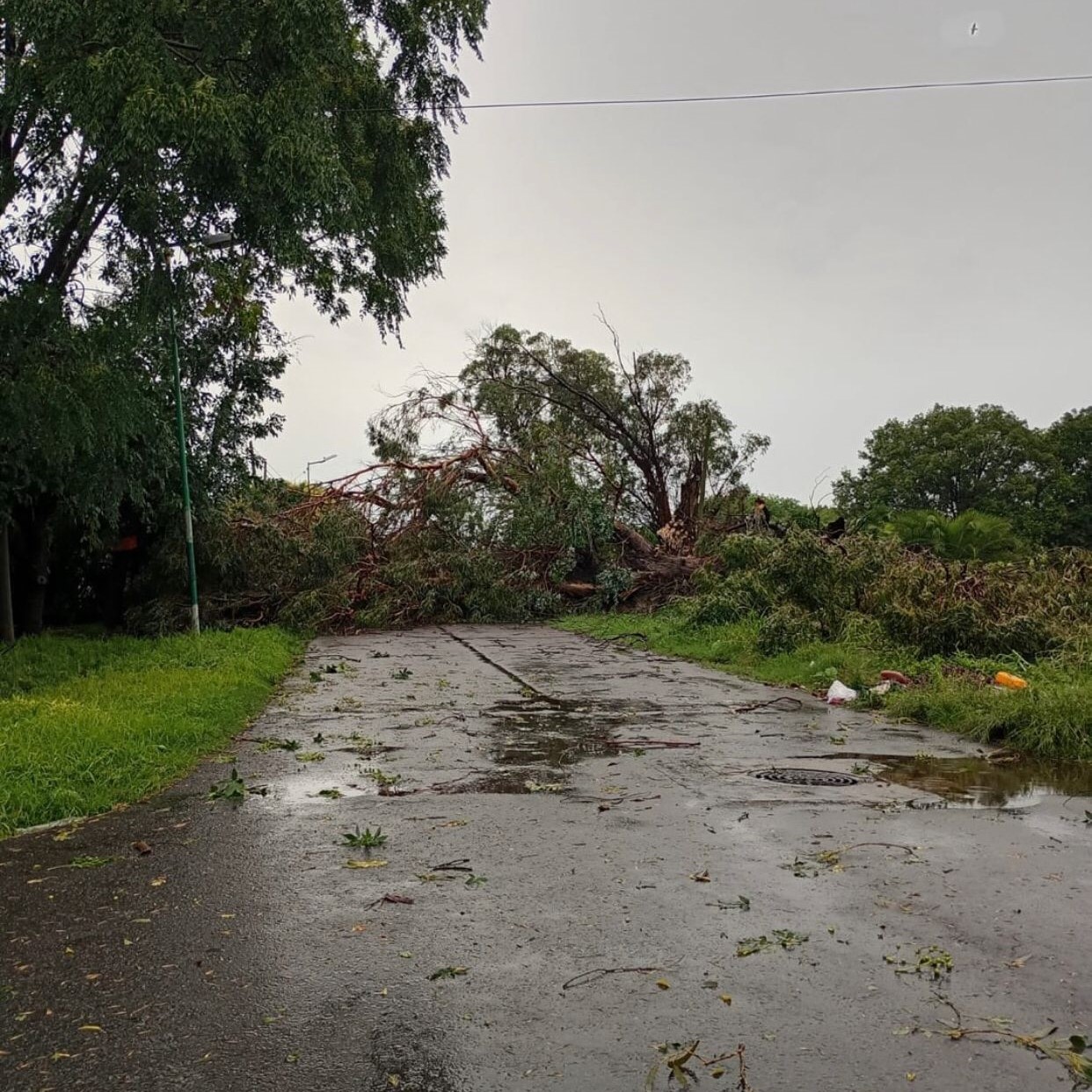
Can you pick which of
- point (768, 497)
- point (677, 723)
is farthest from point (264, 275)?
point (768, 497)

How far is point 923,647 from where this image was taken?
1091 cm

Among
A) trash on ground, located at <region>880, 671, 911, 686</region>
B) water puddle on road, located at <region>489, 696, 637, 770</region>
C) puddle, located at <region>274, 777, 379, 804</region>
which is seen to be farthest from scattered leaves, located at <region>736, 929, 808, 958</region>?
trash on ground, located at <region>880, 671, 911, 686</region>

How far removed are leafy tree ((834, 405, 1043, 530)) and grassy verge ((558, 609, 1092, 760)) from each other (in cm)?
3436

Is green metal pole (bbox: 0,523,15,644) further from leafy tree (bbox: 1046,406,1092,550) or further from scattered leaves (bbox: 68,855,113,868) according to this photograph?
leafy tree (bbox: 1046,406,1092,550)

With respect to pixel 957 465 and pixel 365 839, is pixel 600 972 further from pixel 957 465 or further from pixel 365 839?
pixel 957 465

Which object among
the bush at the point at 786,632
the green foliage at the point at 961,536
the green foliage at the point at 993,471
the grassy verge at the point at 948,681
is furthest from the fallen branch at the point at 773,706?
the green foliage at the point at 993,471

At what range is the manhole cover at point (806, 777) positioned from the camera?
6.05 metres

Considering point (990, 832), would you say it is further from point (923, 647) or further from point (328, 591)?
point (328, 591)

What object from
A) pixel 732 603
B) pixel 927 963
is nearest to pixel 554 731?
pixel 927 963

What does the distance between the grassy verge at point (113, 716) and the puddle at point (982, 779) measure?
4722 mm

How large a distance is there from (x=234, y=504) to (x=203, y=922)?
54.5ft

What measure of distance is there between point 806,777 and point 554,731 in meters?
2.39

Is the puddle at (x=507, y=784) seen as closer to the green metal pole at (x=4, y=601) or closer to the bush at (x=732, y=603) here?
the bush at (x=732, y=603)

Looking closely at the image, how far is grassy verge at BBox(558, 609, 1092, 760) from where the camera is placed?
6848 mm
